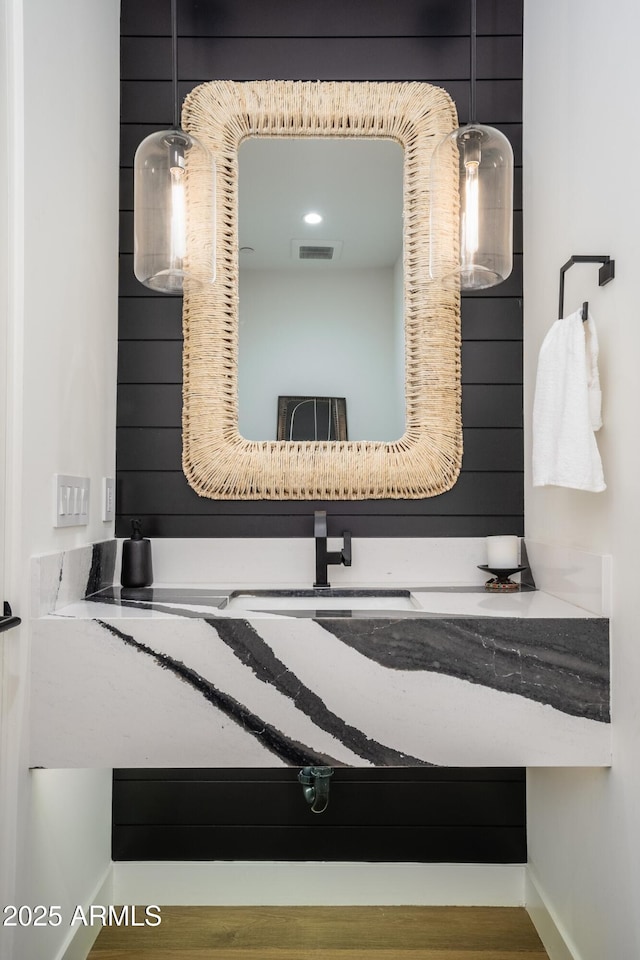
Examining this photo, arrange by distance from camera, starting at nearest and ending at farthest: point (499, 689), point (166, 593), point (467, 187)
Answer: point (499, 689)
point (467, 187)
point (166, 593)

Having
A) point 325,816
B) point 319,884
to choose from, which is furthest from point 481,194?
point 319,884

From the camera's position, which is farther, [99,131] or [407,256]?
[407,256]

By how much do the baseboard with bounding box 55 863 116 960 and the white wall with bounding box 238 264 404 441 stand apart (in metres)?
1.28

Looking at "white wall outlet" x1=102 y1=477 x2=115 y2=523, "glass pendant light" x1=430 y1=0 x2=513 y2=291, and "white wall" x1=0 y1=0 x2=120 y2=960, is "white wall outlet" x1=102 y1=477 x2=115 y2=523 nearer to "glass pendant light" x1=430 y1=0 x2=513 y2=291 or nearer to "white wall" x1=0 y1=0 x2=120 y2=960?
"white wall" x1=0 y1=0 x2=120 y2=960

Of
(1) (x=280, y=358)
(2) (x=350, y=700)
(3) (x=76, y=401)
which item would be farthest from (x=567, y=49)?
(2) (x=350, y=700)

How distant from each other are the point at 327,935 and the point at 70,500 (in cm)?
131

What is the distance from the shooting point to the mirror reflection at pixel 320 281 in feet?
6.20

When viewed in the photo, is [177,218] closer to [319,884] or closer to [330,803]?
[330,803]

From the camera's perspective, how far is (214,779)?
1896 mm

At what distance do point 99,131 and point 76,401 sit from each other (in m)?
0.74

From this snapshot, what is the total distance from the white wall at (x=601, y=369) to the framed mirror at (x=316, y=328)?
30 cm

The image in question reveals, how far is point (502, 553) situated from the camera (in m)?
1.73

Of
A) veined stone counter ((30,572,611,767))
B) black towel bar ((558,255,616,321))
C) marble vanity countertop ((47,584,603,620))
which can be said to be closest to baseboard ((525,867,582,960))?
veined stone counter ((30,572,611,767))

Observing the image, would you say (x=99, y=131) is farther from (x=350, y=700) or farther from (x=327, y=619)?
(x=350, y=700)
